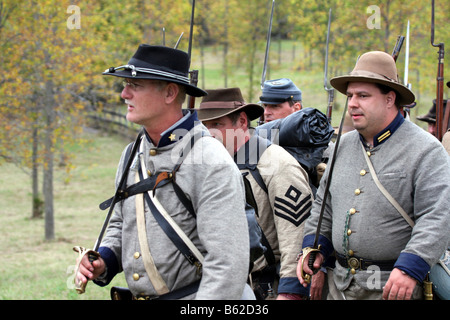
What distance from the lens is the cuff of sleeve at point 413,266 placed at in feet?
10.1

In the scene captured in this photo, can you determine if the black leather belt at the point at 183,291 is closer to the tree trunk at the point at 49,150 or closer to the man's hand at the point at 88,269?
the man's hand at the point at 88,269

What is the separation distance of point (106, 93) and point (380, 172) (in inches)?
635

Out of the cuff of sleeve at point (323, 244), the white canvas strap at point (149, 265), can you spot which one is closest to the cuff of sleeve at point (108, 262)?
the white canvas strap at point (149, 265)

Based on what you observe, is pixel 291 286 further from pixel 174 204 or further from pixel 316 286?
pixel 174 204

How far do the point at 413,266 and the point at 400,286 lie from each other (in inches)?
4.9

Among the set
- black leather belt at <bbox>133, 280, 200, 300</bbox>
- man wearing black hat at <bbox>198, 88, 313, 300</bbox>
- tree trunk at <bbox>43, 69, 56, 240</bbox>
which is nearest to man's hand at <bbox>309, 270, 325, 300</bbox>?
man wearing black hat at <bbox>198, 88, 313, 300</bbox>

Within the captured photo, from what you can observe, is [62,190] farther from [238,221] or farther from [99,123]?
[238,221]

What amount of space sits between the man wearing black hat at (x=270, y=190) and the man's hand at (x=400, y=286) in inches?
33.3

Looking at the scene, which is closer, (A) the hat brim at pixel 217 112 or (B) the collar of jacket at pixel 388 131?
(B) the collar of jacket at pixel 388 131

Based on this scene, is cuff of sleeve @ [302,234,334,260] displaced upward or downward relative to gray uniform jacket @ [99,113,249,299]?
downward

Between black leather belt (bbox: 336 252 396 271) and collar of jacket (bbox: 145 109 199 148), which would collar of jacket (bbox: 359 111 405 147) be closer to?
black leather belt (bbox: 336 252 396 271)

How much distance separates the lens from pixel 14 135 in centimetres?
1466

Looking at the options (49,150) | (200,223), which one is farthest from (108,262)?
(49,150)

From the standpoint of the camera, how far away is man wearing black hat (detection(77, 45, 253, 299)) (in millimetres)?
2752
